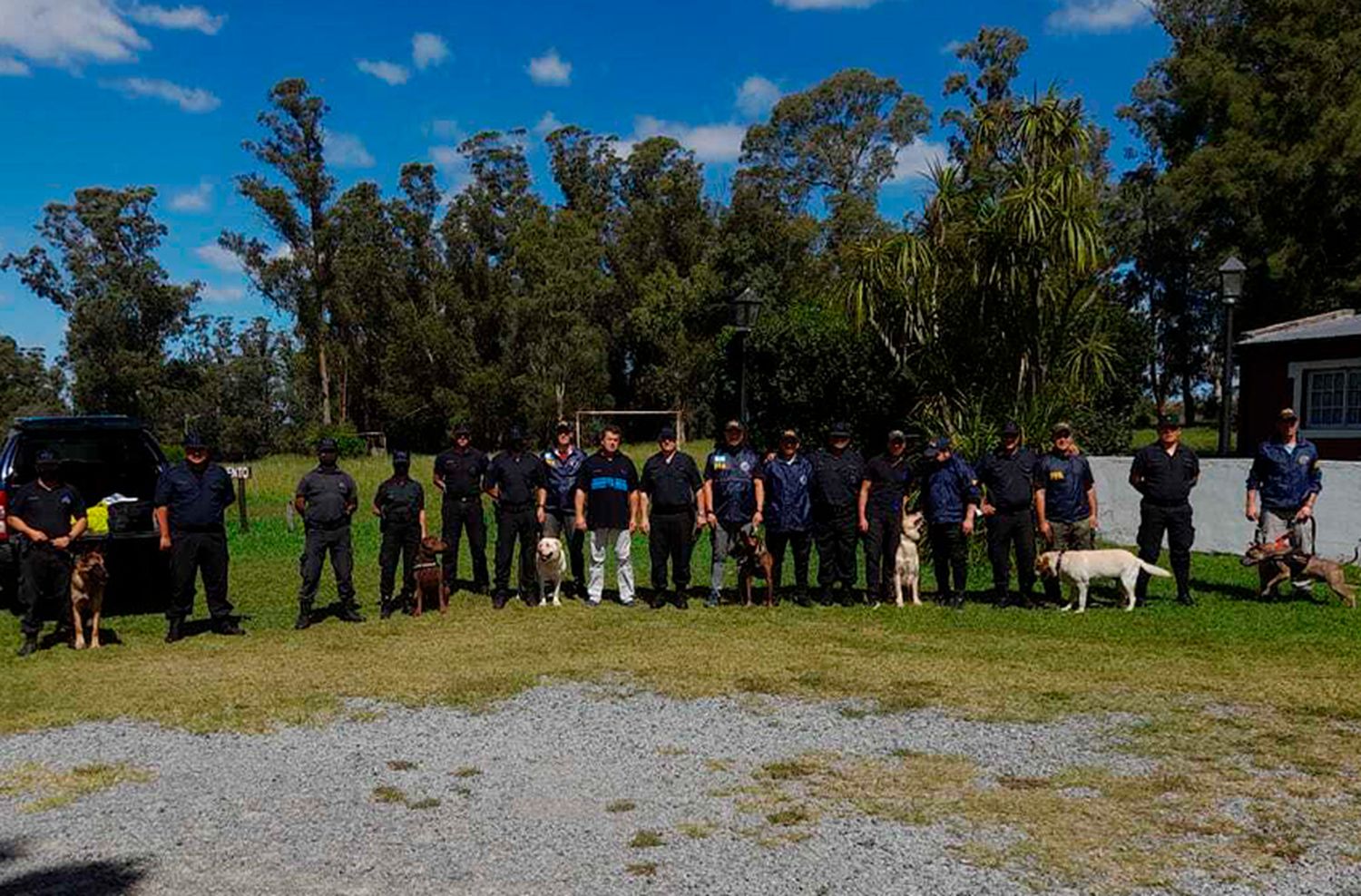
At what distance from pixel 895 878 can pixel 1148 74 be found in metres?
46.0

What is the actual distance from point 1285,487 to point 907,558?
354 centimetres

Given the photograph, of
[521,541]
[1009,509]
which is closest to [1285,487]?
[1009,509]

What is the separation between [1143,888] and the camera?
375 centimetres

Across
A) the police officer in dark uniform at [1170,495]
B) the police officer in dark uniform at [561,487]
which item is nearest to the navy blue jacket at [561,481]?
the police officer in dark uniform at [561,487]

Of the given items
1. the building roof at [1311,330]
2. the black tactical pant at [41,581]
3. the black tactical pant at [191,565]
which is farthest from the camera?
the building roof at [1311,330]

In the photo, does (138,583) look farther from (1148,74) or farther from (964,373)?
(1148,74)

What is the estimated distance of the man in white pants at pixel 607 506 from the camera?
32.6ft

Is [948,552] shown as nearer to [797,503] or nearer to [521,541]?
[797,503]

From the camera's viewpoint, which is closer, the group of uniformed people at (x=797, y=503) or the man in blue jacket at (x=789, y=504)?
the group of uniformed people at (x=797, y=503)

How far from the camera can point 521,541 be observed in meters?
10.0

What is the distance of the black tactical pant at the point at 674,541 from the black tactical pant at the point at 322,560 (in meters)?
2.70

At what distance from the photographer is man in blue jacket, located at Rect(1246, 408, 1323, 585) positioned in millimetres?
9758

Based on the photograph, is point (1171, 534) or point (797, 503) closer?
point (1171, 534)

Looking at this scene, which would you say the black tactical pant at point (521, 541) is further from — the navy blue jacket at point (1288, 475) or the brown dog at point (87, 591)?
the navy blue jacket at point (1288, 475)
